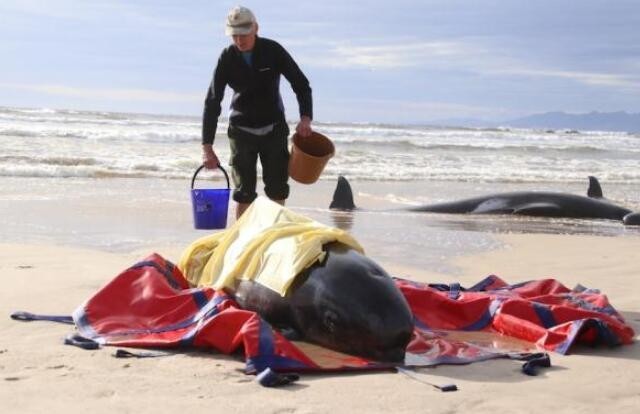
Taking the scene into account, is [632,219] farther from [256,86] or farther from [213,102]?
[213,102]

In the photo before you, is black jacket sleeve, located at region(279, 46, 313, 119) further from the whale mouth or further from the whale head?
the whale mouth

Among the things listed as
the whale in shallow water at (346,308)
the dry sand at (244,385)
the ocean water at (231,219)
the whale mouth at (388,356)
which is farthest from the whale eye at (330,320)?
the ocean water at (231,219)

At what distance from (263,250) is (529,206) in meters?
8.55

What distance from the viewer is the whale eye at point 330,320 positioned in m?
4.80

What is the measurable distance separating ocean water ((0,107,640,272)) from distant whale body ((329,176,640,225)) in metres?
0.35

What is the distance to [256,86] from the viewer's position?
7.37 meters

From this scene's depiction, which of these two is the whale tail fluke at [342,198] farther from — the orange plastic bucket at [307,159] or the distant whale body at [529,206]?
the orange plastic bucket at [307,159]

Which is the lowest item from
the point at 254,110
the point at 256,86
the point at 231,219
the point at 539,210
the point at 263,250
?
the point at 231,219

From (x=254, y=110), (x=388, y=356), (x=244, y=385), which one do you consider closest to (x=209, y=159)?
(x=254, y=110)

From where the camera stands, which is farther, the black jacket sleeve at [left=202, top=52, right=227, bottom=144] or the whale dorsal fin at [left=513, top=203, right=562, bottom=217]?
the whale dorsal fin at [left=513, top=203, right=562, bottom=217]

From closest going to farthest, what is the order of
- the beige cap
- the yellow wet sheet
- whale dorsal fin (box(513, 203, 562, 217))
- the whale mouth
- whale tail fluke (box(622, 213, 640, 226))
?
the whale mouth, the yellow wet sheet, the beige cap, whale tail fluke (box(622, 213, 640, 226)), whale dorsal fin (box(513, 203, 562, 217))

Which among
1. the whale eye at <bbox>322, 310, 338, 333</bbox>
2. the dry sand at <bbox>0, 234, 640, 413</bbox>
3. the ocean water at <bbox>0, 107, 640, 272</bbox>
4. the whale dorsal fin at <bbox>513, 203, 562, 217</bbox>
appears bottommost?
the ocean water at <bbox>0, 107, 640, 272</bbox>

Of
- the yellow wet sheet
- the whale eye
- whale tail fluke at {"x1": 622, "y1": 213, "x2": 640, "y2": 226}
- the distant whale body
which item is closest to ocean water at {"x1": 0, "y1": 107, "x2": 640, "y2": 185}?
the distant whale body

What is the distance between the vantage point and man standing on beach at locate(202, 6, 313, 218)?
7.31 metres
